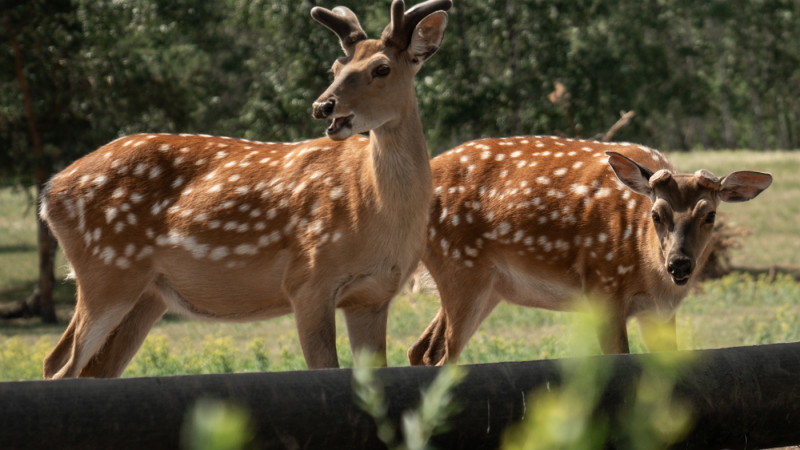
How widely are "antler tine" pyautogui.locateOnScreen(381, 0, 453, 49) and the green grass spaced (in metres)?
1.65

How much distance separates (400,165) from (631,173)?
1.52 m

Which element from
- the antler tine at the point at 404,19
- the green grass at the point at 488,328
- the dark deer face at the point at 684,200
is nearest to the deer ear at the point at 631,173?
the dark deer face at the point at 684,200

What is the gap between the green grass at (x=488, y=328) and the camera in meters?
9.25

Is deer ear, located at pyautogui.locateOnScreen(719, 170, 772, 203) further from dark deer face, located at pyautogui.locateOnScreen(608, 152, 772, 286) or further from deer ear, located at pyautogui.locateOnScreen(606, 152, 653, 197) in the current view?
deer ear, located at pyautogui.locateOnScreen(606, 152, 653, 197)

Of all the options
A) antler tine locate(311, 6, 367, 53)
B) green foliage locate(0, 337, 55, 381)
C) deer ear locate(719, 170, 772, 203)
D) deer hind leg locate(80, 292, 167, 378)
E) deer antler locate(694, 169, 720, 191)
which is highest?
antler tine locate(311, 6, 367, 53)

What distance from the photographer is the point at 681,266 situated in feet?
18.6

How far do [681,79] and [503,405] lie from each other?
44264 millimetres

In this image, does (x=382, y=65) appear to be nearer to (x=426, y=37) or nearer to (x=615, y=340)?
(x=426, y=37)

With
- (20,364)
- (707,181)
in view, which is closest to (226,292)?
(707,181)

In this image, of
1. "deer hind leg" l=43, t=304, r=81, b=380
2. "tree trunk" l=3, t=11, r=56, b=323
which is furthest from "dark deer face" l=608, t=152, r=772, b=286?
"tree trunk" l=3, t=11, r=56, b=323

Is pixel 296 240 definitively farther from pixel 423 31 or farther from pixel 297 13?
pixel 297 13

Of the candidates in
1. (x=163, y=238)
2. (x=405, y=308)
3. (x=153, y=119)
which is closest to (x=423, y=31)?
(x=163, y=238)

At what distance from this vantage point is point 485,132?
70.4 ft

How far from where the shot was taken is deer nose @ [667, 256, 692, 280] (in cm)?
566
